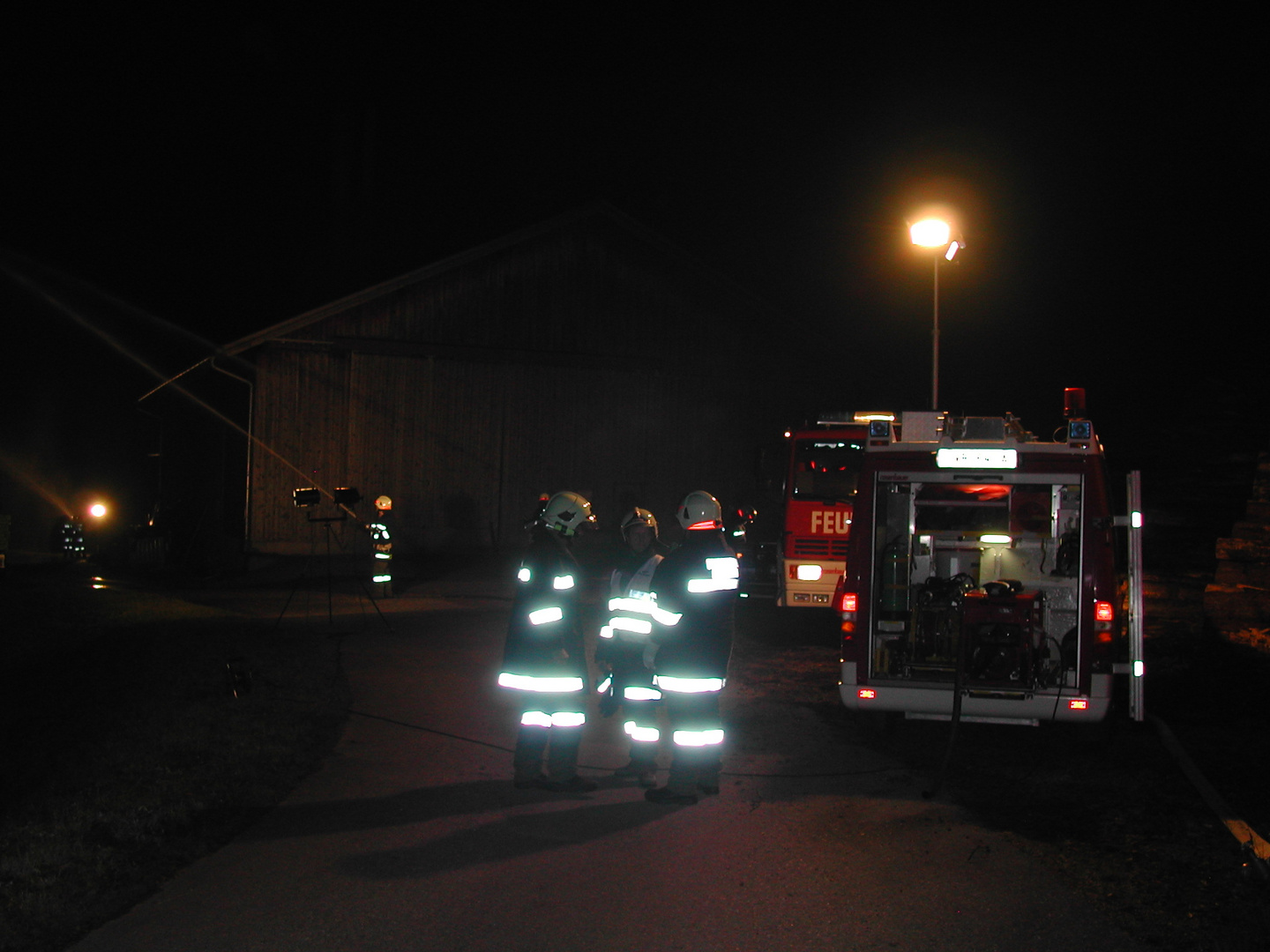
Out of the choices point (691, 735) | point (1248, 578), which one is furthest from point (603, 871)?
point (1248, 578)

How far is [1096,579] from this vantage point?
7.02m

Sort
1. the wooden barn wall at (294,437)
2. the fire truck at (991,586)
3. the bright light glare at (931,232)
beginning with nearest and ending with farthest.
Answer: the fire truck at (991,586) < the bright light glare at (931,232) < the wooden barn wall at (294,437)

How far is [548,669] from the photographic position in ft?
20.1

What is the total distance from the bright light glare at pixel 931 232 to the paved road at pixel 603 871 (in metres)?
6.44

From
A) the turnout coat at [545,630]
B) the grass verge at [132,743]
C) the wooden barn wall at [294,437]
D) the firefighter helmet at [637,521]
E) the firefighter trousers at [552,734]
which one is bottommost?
the grass verge at [132,743]

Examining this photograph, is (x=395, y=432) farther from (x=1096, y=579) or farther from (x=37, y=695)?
(x=1096, y=579)

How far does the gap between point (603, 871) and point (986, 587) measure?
4.28 m

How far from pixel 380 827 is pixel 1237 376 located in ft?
46.2

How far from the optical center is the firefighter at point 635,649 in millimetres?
6348

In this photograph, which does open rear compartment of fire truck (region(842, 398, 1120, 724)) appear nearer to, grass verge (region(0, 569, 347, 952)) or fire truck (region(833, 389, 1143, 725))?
fire truck (region(833, 389, 1143, 725))

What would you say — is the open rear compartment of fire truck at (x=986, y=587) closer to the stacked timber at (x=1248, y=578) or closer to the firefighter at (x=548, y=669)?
the firefighter at (x=548, y=669)

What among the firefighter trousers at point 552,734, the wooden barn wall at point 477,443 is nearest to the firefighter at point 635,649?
the firefighter trousers at point 552,734

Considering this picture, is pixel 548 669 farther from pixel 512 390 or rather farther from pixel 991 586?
pixel 512 390

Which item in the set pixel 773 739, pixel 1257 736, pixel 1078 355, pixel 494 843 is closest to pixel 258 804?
pixel 494 843
